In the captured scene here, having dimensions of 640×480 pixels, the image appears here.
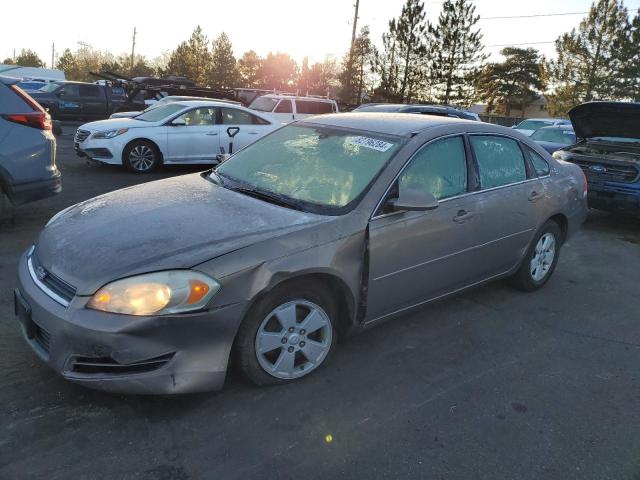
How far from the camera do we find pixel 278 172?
3746 millimetres

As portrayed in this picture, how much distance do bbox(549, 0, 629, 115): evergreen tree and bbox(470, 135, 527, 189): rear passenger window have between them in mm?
28890

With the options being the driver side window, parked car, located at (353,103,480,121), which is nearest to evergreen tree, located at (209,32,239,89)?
parked car, located at (353,103,480,121)

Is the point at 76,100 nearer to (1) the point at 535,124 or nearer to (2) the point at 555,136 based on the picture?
(1) the point at 535,124

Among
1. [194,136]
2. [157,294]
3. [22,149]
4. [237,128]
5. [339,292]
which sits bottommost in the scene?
[339,292]

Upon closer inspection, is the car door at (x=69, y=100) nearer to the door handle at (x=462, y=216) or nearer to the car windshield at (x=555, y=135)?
the car windshield at (x=555, y=135)

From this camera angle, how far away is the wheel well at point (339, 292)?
2967 millimetres

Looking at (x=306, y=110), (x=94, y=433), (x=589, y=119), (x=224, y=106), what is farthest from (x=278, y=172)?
(x=306, y=110)

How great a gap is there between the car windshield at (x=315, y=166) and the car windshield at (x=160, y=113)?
6.96 meters

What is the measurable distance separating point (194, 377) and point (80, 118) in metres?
21.2

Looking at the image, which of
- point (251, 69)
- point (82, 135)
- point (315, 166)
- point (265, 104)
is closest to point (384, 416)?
point (315, 166)

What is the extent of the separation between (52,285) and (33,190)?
3.34m

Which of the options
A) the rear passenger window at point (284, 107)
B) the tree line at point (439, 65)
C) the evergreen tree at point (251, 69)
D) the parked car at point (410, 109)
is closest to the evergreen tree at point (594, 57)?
the tree line at point (439, 65)

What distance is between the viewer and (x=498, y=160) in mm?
4266

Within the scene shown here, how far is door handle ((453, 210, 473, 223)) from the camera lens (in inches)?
148
